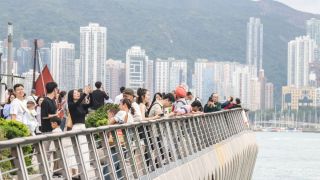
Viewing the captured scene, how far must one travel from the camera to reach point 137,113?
50.3 feet

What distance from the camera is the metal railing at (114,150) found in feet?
24.9

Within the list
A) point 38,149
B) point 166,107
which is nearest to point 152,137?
point 166,107

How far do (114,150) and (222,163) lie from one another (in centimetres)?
1068

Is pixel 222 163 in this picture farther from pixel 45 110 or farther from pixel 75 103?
pixel 45 110

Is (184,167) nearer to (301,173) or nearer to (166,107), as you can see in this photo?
(166,107)

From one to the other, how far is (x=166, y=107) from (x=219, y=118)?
8.37m

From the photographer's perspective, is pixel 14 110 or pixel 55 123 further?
pixel 14 110

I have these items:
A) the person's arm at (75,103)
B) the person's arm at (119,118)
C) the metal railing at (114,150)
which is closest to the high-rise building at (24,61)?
the metal railing at (114,150)

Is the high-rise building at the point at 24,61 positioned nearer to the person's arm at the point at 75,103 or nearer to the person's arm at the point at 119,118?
the person's arm at the point at 75,103

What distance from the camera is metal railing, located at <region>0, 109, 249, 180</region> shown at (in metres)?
7.58

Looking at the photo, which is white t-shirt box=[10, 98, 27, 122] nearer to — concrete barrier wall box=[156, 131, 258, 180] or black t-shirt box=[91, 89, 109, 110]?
concrete barrier wall box=[156, 131, 258, 180]

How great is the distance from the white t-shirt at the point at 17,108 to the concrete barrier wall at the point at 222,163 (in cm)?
240

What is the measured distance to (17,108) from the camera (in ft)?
51.6

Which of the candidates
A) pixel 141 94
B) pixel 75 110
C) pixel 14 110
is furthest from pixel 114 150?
pixel 141 94
